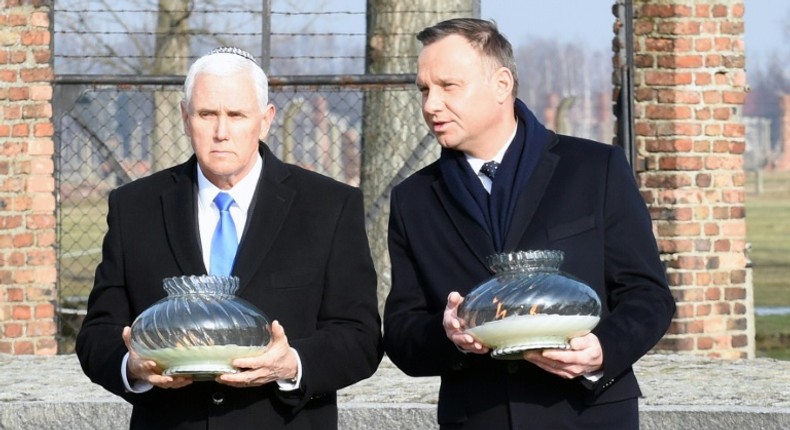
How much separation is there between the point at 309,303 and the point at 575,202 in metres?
0.68

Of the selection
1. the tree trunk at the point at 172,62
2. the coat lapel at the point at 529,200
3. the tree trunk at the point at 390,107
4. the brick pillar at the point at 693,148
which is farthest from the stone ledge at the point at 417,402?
the tree trunk at the point at 172,62

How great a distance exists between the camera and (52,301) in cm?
867

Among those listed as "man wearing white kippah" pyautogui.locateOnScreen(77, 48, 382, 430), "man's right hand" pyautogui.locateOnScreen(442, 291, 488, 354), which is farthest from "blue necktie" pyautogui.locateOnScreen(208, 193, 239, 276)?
"man's right hand" pyautogui.locateOnScreen(442, 291, 488, 354)

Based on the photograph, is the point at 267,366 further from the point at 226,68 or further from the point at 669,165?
the point at 669,165

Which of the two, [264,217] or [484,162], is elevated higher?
[484,162]

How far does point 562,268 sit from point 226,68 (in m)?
0.91

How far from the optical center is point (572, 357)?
3.33 m

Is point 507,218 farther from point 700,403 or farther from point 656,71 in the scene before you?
point 656,71

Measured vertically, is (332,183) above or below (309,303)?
above

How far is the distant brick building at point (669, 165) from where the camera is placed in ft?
27.8

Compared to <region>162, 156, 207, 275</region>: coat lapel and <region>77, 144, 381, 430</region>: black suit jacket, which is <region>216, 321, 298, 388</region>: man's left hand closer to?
<region>77, 144, 381, 430</region>: black suit jacket

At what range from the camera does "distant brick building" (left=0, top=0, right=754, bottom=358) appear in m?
8.48

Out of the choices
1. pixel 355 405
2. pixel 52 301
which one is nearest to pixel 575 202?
pixel 355 405

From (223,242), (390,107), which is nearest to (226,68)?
(223,242)
